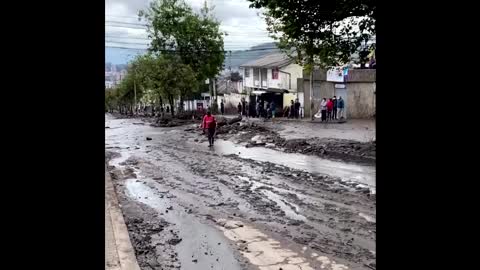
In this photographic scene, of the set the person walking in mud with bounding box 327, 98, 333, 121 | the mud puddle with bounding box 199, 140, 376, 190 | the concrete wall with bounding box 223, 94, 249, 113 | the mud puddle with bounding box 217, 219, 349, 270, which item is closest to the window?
the concrete wall with bounding box 223, 94, 249, 113

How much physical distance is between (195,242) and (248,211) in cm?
207

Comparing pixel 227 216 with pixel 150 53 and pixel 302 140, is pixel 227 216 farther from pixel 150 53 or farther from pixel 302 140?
pixel 150 53

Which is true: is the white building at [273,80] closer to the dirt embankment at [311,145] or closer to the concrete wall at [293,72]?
the concrete wall at [293,72]

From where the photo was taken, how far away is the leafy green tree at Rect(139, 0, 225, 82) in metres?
37.9

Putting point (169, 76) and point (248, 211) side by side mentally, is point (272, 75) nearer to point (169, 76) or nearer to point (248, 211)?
point (169, 76)

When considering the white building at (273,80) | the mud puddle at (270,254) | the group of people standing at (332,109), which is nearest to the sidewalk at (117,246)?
the mud puddle at (270,254)

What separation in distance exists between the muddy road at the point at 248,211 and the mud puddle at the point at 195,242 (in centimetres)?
1

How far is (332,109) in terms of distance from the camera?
27.7m

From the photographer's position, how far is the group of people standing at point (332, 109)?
89.4ft

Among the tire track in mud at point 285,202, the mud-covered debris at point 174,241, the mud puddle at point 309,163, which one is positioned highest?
the mud puddle at point 309,163

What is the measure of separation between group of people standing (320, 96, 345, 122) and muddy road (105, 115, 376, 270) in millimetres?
10694
